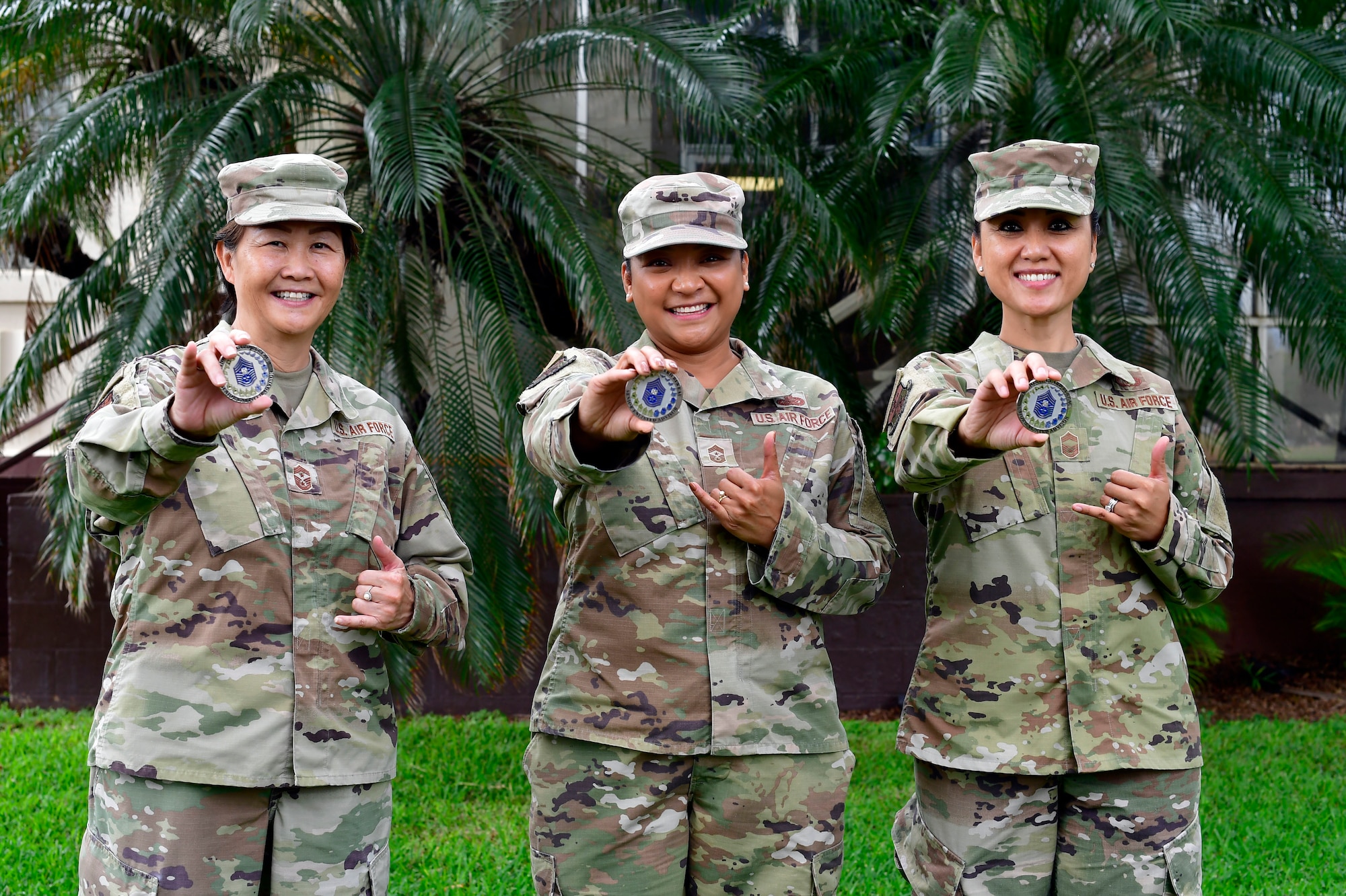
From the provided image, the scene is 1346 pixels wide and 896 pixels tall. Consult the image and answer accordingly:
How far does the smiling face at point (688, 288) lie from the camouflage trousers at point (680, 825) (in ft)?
3.08

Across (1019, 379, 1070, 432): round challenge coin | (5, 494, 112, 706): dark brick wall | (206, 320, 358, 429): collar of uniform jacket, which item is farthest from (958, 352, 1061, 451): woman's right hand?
(5, 494, 112, 706): dark brick wall

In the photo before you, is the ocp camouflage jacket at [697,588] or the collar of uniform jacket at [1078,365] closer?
the ocp camouflage jacket at [697,588]

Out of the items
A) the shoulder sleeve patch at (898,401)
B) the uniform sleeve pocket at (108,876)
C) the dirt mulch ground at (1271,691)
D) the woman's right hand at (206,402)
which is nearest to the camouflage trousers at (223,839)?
the uniform sleeve pocket at (108,876)

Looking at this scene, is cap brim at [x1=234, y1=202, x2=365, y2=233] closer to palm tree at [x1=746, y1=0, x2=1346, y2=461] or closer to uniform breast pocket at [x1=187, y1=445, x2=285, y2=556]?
uniform breast pocket at [x1=187, y1=445, x2=285, y2=556]

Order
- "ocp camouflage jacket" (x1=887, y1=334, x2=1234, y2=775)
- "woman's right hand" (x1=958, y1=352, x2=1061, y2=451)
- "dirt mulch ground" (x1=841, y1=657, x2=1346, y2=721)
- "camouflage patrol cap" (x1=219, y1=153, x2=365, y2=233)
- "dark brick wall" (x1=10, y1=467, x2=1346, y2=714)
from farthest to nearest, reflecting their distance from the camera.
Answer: "dirt mulch ground" (x1=841, y1=657, x2=1346, y2=721) → "dark brick wall" (x1=10, y1=467, x2=1346, y2=714) → "ocp camouflage jacket" (x1=887, y1=334, x2=1234, y2=775) → "camouflage patrol cap" (x1=219, y1=153, x2=365, y2=233) → "woman's right hand" (x1=958, y1=352, x2=1061, y2=451)

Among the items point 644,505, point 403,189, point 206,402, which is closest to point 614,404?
point 644,505

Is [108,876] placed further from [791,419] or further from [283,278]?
[791,419]

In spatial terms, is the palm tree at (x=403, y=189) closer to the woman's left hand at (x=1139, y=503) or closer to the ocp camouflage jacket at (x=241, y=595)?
the ocp camouflage jacket at (x=241, y=595)

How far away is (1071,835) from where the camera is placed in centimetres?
284

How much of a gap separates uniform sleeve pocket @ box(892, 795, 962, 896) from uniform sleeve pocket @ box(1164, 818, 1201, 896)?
1.49 feet

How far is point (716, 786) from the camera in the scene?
8.96ft

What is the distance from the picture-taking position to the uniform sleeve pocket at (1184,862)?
2.78 m

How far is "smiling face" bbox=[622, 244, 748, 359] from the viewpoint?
278 centimetres

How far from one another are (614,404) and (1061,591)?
3.69ft
